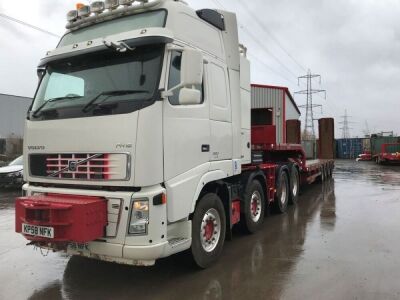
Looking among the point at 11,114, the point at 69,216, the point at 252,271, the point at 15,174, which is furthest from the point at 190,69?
the point at 11,114

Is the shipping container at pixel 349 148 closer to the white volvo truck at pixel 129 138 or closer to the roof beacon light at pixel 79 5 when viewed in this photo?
the white volvo truck at pixel 129 138

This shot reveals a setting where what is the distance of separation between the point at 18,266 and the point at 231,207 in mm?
3178

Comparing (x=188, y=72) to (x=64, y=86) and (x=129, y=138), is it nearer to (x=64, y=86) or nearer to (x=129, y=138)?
(x=129, y=138)

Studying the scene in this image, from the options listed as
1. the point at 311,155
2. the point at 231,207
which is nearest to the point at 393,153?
the point at 311,155

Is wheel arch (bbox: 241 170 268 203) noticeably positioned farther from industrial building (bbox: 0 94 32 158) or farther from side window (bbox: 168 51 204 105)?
industrial building (bbox: 0 94 32 158)

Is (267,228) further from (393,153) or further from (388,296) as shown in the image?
(393,153)

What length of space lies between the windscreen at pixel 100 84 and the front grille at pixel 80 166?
0.48 metres

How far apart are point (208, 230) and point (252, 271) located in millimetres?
788

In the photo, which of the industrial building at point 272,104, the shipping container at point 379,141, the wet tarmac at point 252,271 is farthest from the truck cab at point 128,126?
the shipping container at point 379,141

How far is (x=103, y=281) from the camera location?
16.6 feet

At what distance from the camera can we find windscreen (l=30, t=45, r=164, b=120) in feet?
14.6

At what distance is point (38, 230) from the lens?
4449mm

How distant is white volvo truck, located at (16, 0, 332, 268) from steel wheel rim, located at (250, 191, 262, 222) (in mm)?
1794

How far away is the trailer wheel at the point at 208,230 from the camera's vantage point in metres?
5.13
